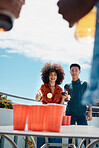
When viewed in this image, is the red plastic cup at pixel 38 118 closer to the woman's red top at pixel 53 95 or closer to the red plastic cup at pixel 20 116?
the red plastic cup at pixel 20 116

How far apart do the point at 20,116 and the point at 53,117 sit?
0.13 meters

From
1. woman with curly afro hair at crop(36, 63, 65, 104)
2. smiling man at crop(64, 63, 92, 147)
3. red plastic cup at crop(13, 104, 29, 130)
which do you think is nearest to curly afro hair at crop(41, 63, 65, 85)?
woman with curly afro hair at crop(36, 63, 65, 104)

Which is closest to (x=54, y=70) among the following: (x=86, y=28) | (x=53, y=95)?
(x=53, y=95)

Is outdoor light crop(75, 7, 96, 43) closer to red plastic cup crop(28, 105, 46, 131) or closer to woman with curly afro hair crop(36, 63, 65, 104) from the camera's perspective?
red plastic cup crop(28, 105, 46, 131)

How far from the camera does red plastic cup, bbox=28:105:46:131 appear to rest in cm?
66

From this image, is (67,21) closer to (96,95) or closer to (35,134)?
(96,95)

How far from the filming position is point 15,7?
33cm

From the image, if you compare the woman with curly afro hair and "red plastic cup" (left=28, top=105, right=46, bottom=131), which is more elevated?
the woman with curly afro hair

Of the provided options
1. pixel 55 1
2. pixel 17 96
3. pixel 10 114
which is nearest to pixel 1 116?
pixel 10 114

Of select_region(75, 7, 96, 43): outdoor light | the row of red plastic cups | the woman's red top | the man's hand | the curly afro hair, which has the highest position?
the curly afro hair

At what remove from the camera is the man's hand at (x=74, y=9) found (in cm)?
34

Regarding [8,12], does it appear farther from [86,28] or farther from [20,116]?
[20,116]

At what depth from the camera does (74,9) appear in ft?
1.18

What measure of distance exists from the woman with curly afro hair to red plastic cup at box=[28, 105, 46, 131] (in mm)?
812
